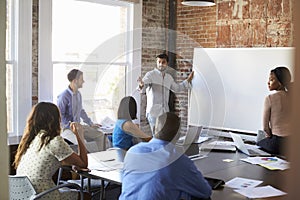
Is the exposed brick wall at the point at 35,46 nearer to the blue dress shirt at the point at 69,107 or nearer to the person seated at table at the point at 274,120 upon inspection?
the blue dress shirt at the point at 69,107

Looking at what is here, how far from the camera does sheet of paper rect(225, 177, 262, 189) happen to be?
9.25ft

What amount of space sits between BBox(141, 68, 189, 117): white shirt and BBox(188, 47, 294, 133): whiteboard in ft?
1.19

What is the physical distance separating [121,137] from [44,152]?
3.31ft

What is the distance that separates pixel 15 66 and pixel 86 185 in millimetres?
2043

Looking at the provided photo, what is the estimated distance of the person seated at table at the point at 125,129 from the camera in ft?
12.7

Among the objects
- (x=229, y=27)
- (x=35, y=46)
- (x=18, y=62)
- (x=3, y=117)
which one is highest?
(x=229, y=27)

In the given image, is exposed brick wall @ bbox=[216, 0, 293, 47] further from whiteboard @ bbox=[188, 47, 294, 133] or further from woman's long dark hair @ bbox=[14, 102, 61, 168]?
woman's long dark hair @ bbox=[14, 102, 61, 168]

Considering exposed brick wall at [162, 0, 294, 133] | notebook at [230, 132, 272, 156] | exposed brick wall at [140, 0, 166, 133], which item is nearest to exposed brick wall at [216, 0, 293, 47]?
exposed brick wall at [162, 0, 294, 133]

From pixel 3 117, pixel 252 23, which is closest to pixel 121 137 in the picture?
pixel 3 117

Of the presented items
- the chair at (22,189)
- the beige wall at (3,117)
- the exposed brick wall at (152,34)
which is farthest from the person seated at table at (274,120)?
the beige wall at (3,117)

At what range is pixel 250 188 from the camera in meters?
2.78

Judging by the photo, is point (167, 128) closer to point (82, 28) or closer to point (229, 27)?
point (82, 28)

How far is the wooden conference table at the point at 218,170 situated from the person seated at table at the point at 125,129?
100 mm

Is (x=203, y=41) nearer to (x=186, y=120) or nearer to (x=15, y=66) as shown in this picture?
(x=186, y=120)
